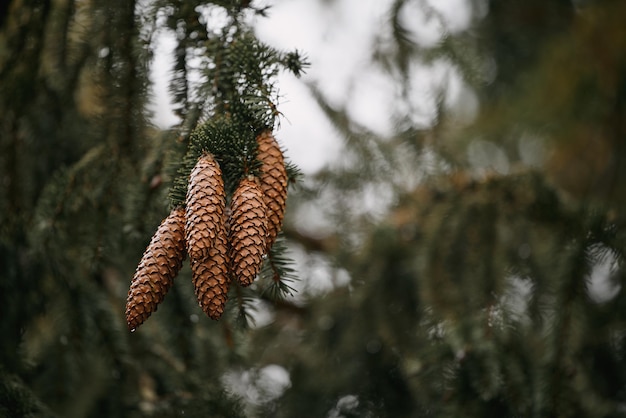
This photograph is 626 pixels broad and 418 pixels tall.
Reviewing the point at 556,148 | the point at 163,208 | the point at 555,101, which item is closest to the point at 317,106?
the point at 163,208

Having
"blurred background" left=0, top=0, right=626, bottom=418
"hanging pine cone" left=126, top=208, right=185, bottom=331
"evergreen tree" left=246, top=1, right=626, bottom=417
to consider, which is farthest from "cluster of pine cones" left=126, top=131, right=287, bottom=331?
"evergreen tree" left=246, top=1, right=626, bottom=417

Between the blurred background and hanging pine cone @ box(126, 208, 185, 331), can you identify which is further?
the blurred background

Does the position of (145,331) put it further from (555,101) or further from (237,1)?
(555,101)

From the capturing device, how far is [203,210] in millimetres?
705

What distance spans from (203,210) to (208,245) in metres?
0.04

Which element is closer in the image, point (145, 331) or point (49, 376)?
point (49, 376)

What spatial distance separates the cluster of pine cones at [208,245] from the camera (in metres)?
0.70

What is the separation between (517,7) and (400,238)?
1348 mm

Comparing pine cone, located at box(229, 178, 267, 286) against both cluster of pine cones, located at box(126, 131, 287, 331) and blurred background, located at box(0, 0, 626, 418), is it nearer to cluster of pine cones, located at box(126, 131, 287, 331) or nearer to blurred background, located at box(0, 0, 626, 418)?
cluster of pine cones, located at box(126, 131, 287, 331)

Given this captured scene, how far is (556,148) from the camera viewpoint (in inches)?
111

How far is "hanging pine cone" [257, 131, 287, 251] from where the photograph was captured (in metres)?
0.81

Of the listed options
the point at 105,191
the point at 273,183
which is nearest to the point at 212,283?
the point at 273,183

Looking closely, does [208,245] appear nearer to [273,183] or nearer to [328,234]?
[273,183]

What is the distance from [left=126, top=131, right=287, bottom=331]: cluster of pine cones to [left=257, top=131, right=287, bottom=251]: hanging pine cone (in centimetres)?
1
